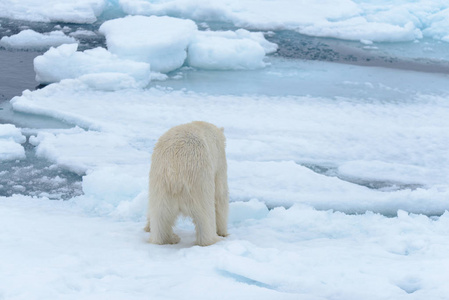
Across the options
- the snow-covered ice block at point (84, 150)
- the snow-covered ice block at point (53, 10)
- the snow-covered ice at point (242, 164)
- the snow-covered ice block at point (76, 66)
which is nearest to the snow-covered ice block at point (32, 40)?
the snow-covered ice at point (242, 164)

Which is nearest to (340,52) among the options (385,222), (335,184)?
(335,184)

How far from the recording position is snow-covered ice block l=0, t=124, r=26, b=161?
16.0 feet

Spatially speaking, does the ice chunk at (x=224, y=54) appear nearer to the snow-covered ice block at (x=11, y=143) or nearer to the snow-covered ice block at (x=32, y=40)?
the snow-covered ice block at (x=32, y=40)

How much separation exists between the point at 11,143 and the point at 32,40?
231 inches

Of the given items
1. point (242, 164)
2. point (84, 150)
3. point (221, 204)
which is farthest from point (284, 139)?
point (221, 204)

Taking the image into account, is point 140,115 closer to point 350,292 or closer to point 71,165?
point 71,165

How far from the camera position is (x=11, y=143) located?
5.02m

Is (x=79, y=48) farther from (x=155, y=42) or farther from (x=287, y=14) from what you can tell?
(x=287, y=14)

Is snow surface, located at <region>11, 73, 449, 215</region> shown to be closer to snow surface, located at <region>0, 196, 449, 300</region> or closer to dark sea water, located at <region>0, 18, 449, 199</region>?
dark sea water, located at <region>0, 18, 449, 199</region>

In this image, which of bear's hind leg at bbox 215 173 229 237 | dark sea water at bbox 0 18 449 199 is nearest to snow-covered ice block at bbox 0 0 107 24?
dark sea water at bbox 0 18 449 199

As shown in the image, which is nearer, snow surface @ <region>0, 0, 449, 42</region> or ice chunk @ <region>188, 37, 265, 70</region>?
ice chunk @ <region>188, 37, 265, 70</region>

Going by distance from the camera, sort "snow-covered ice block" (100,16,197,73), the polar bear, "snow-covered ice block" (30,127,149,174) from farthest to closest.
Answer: "snow-covered ice block" (100,16,197,73)
"snow-covered ice block" (30,127,149,174)
the polar bear

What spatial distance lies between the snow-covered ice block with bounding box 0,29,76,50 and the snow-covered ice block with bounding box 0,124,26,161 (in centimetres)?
525

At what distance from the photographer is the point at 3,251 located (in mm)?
2434
